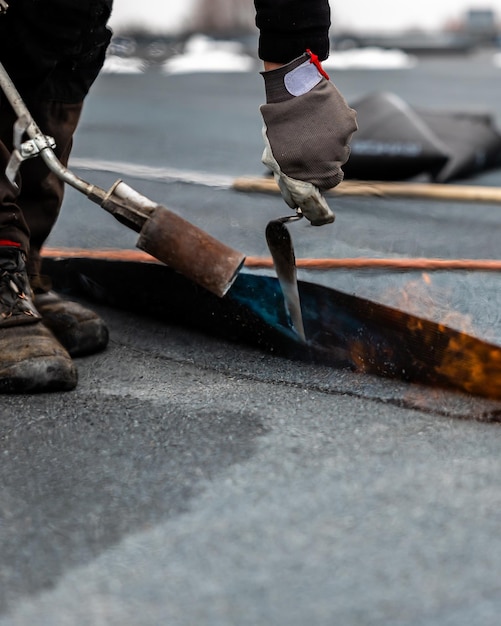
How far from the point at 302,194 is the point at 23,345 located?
0.61 meters

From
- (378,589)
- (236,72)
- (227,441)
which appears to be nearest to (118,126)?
(227,441)

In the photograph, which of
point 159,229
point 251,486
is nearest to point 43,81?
point 159,229

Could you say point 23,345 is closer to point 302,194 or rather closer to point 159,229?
point 159,229

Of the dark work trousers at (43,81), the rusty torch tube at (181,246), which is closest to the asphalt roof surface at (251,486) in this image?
the rusty torch tube at (181,246)

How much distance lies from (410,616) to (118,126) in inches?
221

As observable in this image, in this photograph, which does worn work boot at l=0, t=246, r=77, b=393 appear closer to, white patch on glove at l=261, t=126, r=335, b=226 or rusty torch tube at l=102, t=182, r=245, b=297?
rusty torch tube at l=102, t=182, r=245, b=297

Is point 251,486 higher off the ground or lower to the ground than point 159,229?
lower

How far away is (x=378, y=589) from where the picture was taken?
1.15m

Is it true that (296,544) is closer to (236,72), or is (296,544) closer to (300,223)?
(300,223)

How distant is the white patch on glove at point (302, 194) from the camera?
70.5 inches

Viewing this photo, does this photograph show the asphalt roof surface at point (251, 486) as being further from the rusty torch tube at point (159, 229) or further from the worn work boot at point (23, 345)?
the rusty torch tube at point (159, 229)

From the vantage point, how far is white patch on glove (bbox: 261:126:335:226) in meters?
1.79

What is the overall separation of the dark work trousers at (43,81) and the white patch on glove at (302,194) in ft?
1.66

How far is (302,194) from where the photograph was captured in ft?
5.89
